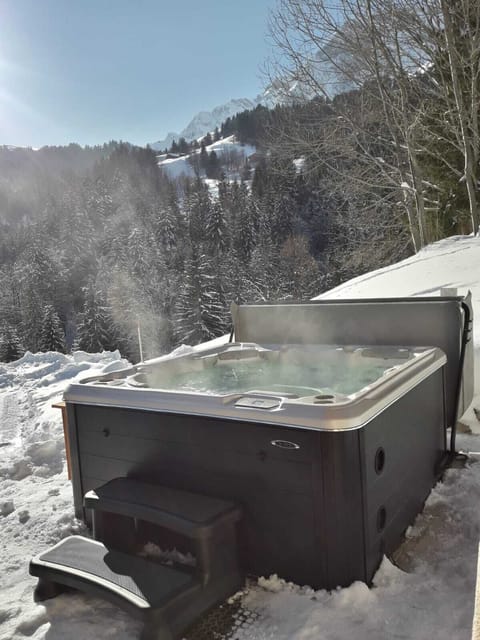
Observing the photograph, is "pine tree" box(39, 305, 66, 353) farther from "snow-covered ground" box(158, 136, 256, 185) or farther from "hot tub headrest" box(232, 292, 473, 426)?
"snow-covered ground" box(158, 136, 256, 185)

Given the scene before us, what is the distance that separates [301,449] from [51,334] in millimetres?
22885

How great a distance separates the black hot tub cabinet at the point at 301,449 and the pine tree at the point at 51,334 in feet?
70.8

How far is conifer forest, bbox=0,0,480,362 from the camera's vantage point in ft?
25.6

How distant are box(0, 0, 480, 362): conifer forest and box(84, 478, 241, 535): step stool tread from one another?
7337 millimetres

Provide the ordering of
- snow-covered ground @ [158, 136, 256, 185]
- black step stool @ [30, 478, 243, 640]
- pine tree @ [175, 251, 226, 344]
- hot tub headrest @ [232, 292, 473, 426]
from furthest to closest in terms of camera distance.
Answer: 1. snow-covered ground @ [158, 136, 256, 185]
2. pine tree @ [175, 251, 226, 344]
3. hot tub headrest @ [232, 292, 473, 426]
4. black step stool @ [30, 478, 243, 640]

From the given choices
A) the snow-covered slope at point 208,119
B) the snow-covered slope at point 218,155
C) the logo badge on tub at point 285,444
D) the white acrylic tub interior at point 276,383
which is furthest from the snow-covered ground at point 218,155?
the snow-covered slope at point 208,119

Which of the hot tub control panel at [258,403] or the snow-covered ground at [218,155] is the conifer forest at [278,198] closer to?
the snow-covered ground at [218,155]

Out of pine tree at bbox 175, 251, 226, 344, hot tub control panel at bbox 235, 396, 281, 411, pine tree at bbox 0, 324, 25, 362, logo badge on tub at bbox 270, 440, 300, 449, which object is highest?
hot tub control panel at bbox 235, 396, 281, 411

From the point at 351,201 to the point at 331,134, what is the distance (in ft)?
8.62

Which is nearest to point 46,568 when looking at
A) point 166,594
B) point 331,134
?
point 166,594

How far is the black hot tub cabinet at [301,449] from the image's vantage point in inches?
51.6

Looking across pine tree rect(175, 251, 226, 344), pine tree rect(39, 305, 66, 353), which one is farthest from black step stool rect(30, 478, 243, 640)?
pine tree rect(39, 305, 66, 353)

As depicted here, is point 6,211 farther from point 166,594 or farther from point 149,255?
point 166,594

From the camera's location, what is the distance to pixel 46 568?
1.35 metres
